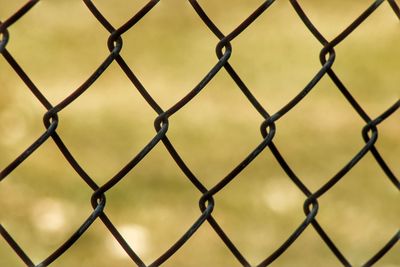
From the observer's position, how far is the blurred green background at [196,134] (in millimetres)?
3160

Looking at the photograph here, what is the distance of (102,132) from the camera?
3854mm

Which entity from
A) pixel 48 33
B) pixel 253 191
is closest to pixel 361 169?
pixel 253 191

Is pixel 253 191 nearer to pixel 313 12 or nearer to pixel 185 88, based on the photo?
pixel 185 88

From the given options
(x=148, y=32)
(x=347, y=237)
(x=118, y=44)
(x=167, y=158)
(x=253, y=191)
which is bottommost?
(x=347, y=237)

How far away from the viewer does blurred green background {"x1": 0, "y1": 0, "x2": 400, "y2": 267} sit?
316cm

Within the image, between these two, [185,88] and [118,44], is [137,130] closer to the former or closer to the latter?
[185,88]

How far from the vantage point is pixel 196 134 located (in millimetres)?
3896

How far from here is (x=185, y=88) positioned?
4.28 m

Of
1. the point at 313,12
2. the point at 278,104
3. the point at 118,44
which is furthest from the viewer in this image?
the point at 313,12

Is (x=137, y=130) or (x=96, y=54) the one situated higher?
(x=96, y=54)

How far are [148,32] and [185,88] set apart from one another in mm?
743

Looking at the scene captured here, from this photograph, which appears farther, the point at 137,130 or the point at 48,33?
the point at 48,33

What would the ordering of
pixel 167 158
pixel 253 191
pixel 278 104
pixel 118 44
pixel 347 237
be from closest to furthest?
pixel 118 44
pixel 347 237
pixel 253 191
pixel 167 158
pixel 278 104

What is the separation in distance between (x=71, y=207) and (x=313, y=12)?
2.42 m
